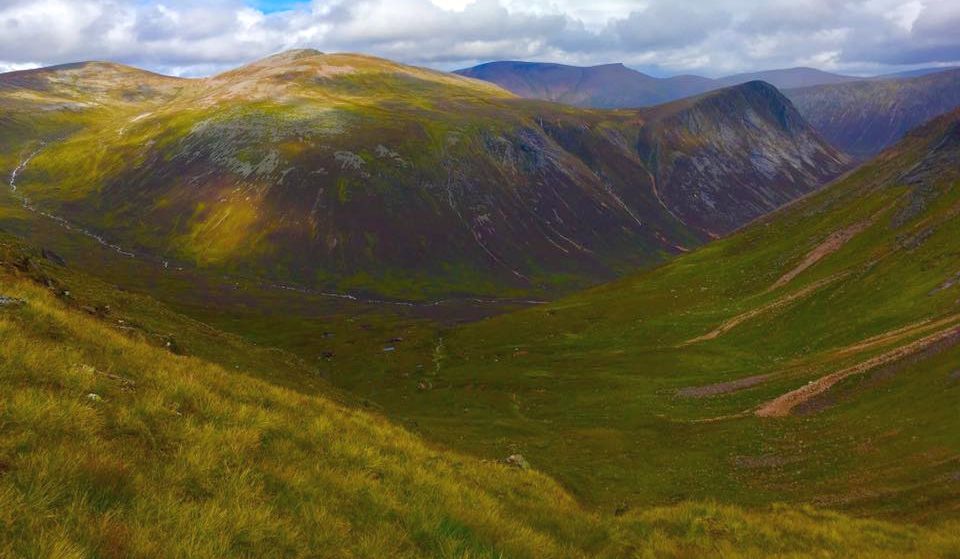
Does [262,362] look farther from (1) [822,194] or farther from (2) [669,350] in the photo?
(1) [822,194]

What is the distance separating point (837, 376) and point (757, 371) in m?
12.3

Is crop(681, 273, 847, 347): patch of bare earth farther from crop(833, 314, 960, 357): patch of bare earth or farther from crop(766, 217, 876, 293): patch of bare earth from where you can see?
crop(833, 314, 960, 357): patch of bare earth

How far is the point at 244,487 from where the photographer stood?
9523 millimetres

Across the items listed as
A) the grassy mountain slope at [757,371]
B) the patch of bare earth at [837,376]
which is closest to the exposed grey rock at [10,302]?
→ the grassy mountain slope at [757,371]

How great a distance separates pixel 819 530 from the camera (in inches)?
666

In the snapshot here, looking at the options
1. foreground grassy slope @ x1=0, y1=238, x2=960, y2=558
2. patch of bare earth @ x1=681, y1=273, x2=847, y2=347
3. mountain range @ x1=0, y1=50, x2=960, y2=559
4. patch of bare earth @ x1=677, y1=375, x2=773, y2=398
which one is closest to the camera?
foreground grassy slope @ x1=0, y1=238, x2=960, y2=558

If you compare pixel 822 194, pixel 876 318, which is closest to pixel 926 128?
pixel 822 194

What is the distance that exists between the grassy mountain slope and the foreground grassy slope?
57.2 feet

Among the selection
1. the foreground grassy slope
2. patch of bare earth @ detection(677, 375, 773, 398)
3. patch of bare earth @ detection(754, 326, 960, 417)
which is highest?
the foreground grassy slope

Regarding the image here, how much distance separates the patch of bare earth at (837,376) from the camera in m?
47.9

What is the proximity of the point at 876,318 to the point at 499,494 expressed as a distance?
64.7m

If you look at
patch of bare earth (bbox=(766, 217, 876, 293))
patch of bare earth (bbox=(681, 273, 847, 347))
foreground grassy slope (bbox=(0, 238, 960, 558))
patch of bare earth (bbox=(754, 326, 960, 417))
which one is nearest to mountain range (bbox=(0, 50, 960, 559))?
foreground grassy slope (bbox=(0, 238, 960, 558))

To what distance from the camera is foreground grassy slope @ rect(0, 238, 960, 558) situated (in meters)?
7.53

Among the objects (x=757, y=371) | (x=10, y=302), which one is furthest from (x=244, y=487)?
(x=757, y=371)
